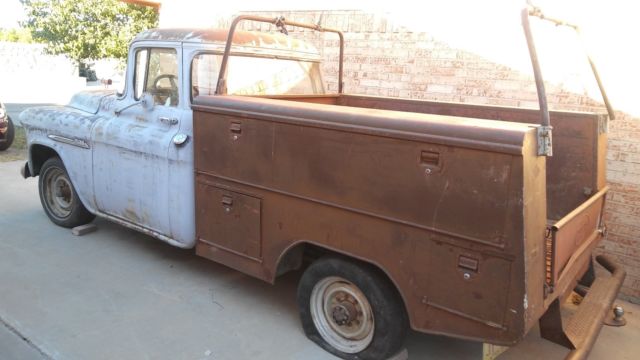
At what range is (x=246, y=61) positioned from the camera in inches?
180

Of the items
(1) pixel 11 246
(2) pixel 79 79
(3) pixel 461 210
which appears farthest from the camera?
(2) pixel 79 79

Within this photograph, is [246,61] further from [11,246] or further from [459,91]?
[11,246]

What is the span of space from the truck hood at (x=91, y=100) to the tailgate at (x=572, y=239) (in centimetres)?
417

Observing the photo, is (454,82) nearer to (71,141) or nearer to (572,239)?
(572,239)

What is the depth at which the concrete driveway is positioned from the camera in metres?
3.56

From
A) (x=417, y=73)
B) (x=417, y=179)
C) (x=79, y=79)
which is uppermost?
(x=417, y=73)

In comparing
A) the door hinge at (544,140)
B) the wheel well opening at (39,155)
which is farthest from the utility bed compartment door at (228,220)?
the wheel well opening at (39,155)

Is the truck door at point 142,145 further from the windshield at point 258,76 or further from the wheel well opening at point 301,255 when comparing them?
the wheel well opening at point 301,255

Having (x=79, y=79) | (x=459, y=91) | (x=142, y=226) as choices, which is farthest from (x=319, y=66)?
(x=79, y=79)

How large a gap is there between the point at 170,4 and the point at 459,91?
5.81 m

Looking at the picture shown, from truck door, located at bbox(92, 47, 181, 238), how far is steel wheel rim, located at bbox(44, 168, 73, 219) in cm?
86

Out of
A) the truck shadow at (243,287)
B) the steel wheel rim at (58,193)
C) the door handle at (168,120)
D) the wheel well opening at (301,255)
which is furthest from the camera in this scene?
the steel wheel rim at (58,193)

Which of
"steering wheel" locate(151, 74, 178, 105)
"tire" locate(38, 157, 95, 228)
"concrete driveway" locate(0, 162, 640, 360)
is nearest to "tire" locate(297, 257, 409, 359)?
"concrete driveway" locate(0, 162, 640, 360)

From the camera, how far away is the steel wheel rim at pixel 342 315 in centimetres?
337
